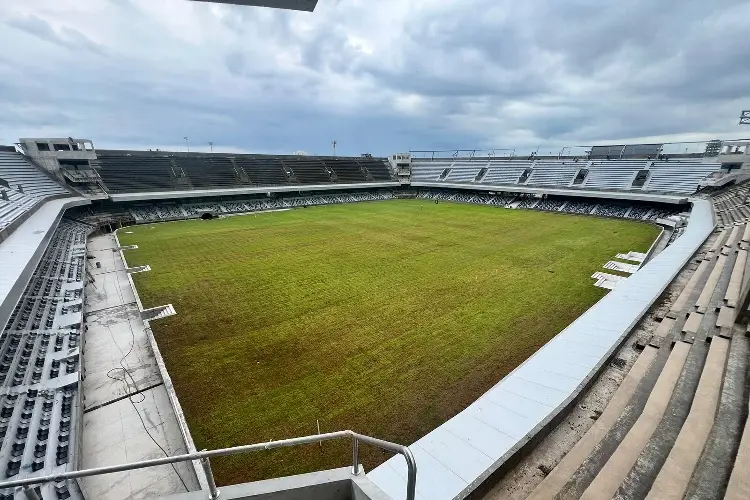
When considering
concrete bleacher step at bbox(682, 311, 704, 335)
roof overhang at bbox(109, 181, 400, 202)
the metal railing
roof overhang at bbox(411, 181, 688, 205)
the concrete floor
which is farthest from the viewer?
roof overhang at bbox(109, 181, 400, 202)

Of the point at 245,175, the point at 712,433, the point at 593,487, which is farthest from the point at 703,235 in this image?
the point at 245,175

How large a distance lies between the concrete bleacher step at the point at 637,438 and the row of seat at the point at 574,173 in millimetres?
32203

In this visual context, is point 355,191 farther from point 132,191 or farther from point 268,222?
point 132,191

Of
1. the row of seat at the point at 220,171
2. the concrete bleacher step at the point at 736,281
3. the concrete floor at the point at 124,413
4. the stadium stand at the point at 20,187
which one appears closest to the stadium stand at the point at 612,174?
the row of seat at the point at 220,171

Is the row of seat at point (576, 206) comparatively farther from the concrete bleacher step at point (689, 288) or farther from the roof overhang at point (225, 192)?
the concrete bleacher step at point (689, 288)

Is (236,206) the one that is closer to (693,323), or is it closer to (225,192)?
(225,192)

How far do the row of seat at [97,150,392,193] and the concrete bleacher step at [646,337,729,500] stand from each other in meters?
37.7

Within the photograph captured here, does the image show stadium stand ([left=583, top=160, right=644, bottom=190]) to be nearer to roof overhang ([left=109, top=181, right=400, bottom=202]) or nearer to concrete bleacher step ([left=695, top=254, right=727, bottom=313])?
roof overhang ([left=109, top=181, right=400, bottom=202])

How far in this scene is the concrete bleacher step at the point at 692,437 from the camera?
263 cm

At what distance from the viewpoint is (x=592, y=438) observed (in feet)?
11.4

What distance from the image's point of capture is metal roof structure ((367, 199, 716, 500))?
3.64m

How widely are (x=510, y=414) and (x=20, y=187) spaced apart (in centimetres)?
3191

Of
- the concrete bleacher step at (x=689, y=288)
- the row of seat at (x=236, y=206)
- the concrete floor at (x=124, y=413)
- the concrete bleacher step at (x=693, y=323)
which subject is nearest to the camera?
the concrete floor at (x=124, y=413)

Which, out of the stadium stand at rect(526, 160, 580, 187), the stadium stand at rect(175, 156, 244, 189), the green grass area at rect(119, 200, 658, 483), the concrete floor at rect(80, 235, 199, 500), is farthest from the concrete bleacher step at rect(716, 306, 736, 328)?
the stadium stand at rect(175, 156, 244, 189)
